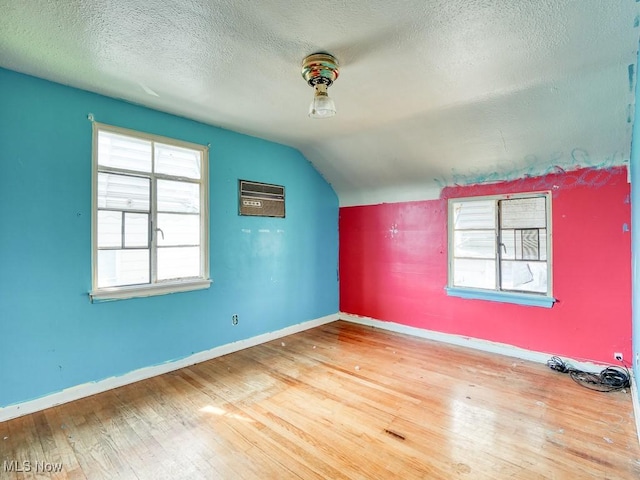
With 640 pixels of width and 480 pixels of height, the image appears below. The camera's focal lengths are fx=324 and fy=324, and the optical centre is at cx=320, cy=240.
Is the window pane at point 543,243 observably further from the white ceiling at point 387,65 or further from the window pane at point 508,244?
the white ceiling at point 387,65

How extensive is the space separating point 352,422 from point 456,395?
0.94 m

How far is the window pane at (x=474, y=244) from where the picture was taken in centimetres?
366

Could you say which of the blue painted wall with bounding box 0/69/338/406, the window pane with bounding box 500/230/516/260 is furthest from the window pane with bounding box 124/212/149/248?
the window pane with bounding box 500/230/516/260

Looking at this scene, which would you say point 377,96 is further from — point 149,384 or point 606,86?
point 149,384

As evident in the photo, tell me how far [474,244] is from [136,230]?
11.7ft

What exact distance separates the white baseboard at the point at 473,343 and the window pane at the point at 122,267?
296 centimetres

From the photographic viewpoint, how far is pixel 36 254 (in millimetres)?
2389

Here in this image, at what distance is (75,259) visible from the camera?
2551 mm

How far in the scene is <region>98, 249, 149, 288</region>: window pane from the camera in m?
2.72

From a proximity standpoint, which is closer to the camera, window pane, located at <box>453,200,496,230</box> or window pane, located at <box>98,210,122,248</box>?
window pane, located at <box>98,210,122,248</box>

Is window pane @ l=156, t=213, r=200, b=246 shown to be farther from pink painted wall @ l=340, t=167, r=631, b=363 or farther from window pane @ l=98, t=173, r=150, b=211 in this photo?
pink painted wall @ l=340, t=167, r=631, b=363

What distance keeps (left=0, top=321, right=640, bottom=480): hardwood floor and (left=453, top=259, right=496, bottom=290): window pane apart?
2.93 feet

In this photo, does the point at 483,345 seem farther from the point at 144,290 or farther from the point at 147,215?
the point at 147,215

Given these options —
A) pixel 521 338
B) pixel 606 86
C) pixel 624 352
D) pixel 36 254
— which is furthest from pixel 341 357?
pixel 606 86
